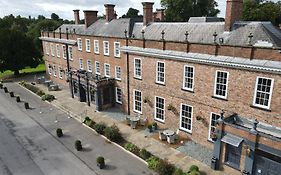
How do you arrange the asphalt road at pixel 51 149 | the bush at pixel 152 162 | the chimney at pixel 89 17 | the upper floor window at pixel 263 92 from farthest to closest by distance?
1. the chimney at pixel 89 17
2. the asphalt road at pixel 51 149
3. the bush at pixel 152 162
4. the upper floor window at pixel 263 92

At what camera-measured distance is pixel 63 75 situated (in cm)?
4291

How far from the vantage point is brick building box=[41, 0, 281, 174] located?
16.4 meters

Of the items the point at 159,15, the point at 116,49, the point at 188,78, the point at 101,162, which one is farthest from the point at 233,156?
the point at 159,15

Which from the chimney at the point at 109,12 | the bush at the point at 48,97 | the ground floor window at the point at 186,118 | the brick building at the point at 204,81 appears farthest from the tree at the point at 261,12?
the bush at the point at 48,97

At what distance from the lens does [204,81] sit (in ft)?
65.8

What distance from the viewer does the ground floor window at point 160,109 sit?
24.5 m

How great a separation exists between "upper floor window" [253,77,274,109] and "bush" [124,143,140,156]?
10.1 m

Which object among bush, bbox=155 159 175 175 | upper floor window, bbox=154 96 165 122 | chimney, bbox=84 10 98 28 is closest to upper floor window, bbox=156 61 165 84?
upper floor window, bbox=154 96 165 122

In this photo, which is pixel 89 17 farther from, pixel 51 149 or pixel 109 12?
pixel 51 149

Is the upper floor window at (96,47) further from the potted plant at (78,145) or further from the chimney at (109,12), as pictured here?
the potted plant at (78,145)

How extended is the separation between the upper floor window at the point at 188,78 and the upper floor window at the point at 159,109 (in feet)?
11.2

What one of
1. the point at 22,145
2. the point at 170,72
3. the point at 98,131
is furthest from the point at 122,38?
the point at 22,145

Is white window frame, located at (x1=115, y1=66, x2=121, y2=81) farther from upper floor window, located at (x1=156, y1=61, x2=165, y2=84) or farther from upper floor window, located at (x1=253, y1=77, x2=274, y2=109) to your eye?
upper floor window, located at (x1=253, y1=77, x2=274, y2=109)

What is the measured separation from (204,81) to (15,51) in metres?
41.8
